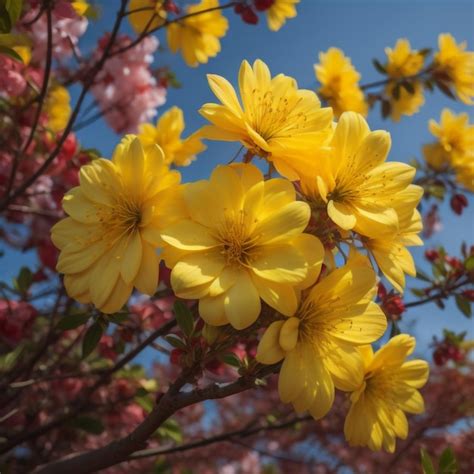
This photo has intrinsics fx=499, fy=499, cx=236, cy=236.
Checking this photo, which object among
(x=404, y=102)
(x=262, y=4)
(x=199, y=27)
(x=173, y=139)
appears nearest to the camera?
(x=262, y=4)

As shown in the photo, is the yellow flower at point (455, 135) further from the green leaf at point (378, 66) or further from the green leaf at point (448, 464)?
the green leaf at point (448, 464)

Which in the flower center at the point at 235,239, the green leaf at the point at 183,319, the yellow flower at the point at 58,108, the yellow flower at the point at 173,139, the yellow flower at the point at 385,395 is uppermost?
the yellow flower at the point at 58,108

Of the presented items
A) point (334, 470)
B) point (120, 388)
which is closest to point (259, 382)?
point (120, 388)

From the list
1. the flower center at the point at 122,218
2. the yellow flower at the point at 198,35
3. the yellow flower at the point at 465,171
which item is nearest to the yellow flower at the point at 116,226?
the flower center at the point at 122,218

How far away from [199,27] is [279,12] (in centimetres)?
36

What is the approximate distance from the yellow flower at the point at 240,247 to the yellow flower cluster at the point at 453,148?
6.78 ft

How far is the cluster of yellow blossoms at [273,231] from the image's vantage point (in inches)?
31.5

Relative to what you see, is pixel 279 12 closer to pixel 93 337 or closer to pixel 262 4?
pixel 262 4

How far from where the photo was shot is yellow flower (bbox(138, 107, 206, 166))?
6.65 ft

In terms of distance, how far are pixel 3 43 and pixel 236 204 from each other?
0.69 m

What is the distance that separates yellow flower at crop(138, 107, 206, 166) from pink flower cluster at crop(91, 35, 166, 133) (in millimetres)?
717

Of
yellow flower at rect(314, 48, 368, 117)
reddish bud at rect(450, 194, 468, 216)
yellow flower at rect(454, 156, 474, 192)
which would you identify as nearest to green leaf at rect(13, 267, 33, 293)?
yellow flower at rect(314, 48, 368, 117)

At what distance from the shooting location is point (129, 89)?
2.77 m

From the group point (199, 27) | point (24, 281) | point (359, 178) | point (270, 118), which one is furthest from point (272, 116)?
point (199, 27)
